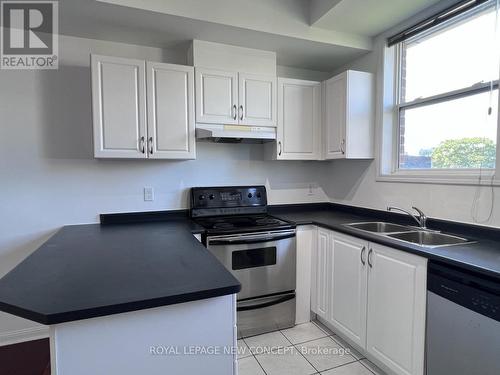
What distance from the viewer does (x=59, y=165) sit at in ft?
7.50

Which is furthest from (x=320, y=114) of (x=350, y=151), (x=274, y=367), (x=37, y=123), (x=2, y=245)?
(x=2, y=245)

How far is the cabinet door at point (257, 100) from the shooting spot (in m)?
2.46

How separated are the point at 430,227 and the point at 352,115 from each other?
1.10m

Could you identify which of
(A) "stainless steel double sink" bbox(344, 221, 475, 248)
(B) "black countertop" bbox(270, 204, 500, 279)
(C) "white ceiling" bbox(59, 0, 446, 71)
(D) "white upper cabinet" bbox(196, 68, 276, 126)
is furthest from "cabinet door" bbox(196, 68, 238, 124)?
(A) "stainless steel double sink" bbox(344, 221, 475, 248)

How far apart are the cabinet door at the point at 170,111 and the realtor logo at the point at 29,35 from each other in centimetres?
76

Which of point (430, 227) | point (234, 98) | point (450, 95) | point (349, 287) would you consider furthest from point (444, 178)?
point (234, 98)

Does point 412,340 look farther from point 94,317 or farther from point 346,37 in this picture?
point 346,37

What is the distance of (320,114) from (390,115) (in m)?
0.62

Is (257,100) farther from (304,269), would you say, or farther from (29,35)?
(29,35)

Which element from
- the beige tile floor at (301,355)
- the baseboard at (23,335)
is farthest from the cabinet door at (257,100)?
the baseboard at (23,335)

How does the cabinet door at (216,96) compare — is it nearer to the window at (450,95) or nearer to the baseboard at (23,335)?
the window at (450,95)

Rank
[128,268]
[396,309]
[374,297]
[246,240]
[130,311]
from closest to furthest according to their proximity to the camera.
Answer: [130,311] → [128,268] → [396,309] → [374,297] → [246,240]

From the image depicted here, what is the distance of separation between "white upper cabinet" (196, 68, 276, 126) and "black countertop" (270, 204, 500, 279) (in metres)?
0.96

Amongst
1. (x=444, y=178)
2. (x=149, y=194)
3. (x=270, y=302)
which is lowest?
(x=270, y=302)
